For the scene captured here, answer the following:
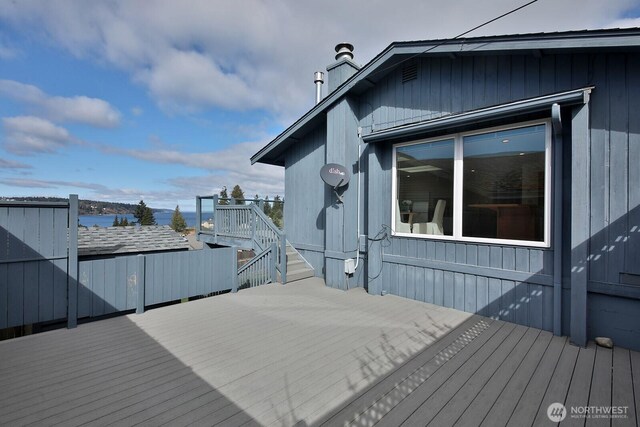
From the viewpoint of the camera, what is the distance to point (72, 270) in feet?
12.4

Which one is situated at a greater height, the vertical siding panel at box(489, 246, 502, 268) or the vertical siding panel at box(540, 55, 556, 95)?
the vertical siding panel at box(540, 55, 556, 95)

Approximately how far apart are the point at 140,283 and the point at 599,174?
6329 mm

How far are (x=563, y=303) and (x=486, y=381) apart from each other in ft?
6.21

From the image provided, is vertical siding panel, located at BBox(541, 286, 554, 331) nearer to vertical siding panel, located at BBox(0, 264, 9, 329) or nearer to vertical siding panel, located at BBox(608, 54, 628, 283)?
vertical siding panel, located at BBox(608, 54, 628, 283)

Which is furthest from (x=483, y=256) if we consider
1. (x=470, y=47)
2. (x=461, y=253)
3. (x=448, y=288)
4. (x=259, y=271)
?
(x=259, y=271)

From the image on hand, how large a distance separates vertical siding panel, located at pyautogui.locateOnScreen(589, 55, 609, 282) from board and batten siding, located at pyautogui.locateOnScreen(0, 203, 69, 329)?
6640 millimetres

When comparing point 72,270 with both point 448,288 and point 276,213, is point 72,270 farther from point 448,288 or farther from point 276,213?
point 276,213

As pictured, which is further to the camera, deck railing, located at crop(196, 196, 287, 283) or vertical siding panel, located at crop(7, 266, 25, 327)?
deck railing, located at crop(196, 196, 287, 283)

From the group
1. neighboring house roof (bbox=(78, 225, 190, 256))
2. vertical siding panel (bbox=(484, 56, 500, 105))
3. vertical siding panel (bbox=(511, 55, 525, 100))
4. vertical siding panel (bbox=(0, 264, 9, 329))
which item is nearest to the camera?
vertical siding panel (bbox=(0, 264, 9, 329))

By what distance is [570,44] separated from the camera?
322 centimetres

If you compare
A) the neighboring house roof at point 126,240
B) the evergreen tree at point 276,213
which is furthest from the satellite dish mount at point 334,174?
the neighboring house roof at point 126,240

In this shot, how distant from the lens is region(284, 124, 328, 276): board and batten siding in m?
6.86

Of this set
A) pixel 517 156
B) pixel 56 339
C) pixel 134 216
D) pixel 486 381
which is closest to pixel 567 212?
pixel 517 156

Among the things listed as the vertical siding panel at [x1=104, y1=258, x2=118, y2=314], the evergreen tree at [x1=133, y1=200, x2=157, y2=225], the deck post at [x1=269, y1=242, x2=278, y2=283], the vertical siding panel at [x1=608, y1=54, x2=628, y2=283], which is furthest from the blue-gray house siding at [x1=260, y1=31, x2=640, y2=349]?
the evergreen tree at [x1=133, y1=200, x2=157, y2=225]
